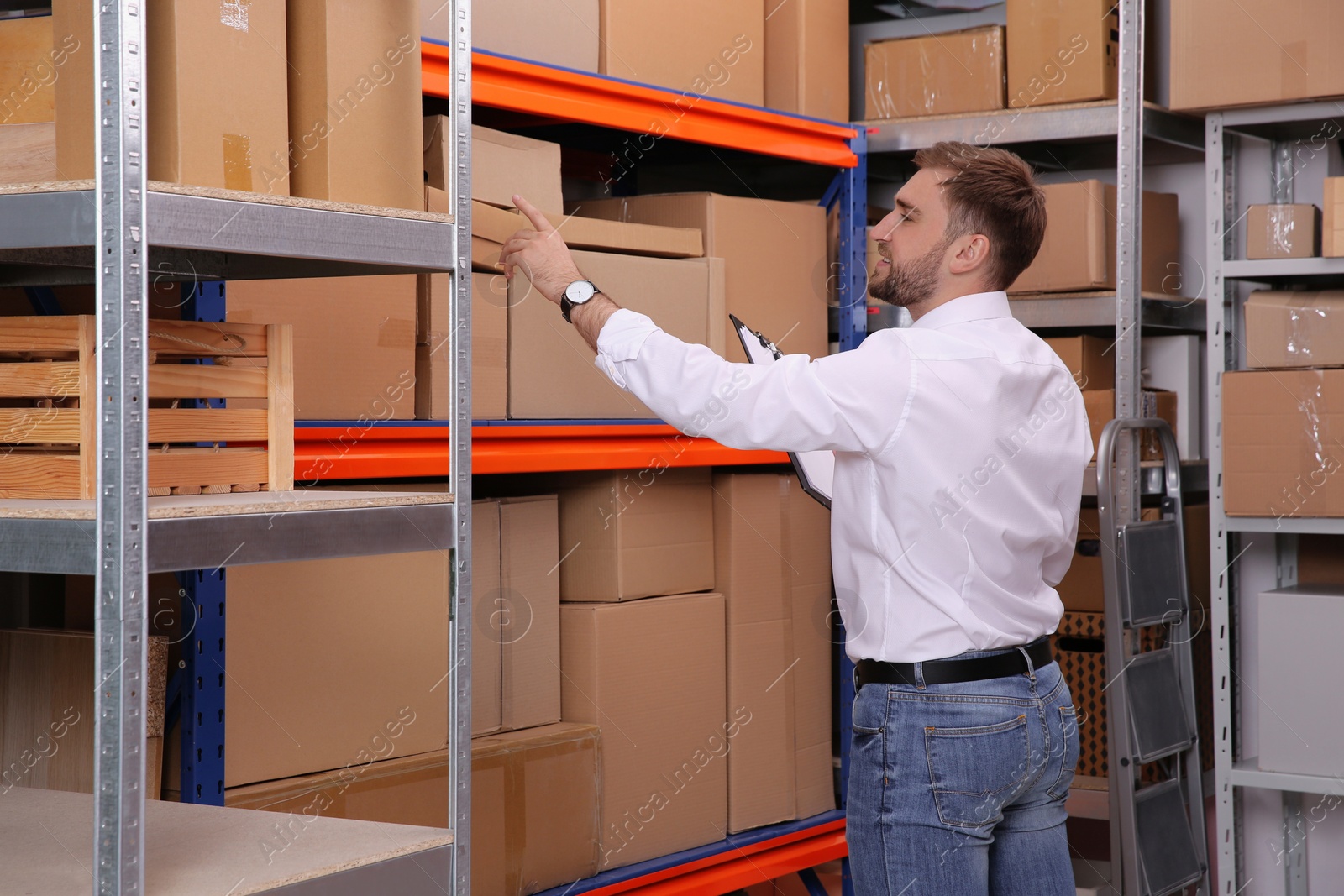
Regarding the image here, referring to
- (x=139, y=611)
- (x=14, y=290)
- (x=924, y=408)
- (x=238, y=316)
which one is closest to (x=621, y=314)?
(x=924, y=408)

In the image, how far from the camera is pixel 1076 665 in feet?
11.3

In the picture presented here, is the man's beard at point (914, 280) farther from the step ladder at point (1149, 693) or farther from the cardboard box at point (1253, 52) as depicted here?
the cardboard box at point (1253, 52)

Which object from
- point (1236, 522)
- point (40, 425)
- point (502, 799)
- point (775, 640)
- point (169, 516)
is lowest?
point (502, 799)

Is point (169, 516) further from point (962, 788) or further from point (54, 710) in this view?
point (962, 788)

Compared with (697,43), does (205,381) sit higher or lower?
lower

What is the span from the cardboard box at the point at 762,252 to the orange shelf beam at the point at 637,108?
14cm

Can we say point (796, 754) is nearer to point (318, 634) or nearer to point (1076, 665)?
point (1076, 665)

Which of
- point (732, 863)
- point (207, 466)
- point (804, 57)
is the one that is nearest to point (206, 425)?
point (207, 466)

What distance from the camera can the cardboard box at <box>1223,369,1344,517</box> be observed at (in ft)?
10.1

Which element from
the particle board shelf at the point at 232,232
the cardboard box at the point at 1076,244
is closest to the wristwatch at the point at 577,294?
the particle board shelf at the point at 232,232

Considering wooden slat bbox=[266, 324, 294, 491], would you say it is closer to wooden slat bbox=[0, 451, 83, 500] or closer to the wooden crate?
the wooden crate

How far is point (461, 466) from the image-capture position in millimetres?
1838

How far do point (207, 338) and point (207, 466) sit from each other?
0.17m

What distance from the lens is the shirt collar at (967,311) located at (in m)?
2.16
